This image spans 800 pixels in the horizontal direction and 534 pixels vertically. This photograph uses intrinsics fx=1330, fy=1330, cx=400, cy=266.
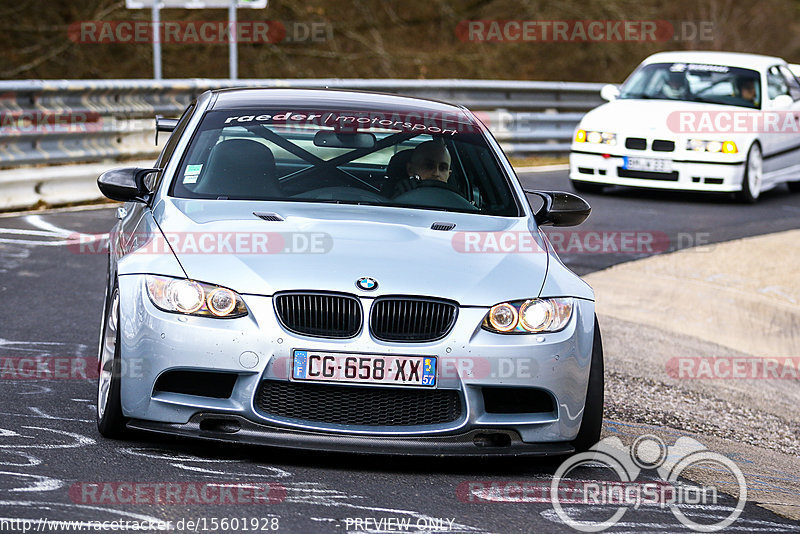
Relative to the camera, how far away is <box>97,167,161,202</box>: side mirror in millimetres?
5766

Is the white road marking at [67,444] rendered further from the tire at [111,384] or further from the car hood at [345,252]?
the car hood at [345,252]

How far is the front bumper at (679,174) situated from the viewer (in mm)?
14555

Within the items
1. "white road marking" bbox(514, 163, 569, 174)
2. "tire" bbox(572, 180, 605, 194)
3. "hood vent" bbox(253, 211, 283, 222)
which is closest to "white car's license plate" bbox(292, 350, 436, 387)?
"hood vent" bbox(253, 211, 283, 222)

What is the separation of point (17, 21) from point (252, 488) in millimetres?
19357

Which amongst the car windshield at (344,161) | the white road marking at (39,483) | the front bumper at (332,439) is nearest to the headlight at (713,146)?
the car windshield at (344,161)

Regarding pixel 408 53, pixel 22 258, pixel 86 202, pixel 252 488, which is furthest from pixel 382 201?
pixel 408 53

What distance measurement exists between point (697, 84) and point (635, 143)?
161 cm

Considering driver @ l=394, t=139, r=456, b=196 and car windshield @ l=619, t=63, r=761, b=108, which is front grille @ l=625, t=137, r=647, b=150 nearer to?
A: car windshield @ l=619, t=63, r=761, b=108

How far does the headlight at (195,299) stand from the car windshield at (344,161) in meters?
0.94

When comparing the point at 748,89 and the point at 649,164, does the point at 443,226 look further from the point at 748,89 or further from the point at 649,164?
the point at 748,89

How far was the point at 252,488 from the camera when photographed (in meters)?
4.61

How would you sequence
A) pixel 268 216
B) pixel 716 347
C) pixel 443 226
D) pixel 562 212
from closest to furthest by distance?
pixel 268 216 → pixel 443 226 → pixel 562 212 → pixel 716 347

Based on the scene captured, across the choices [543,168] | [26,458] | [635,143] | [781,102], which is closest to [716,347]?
[26,458]

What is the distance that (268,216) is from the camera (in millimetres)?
5523
